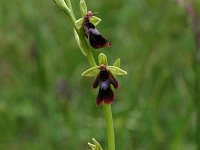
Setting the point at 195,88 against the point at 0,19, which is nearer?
the point at 195,88

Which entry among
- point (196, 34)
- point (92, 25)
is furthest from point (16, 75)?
point (92, 25)

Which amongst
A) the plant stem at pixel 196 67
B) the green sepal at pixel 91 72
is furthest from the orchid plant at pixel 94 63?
the plant stem at pixel 196 67

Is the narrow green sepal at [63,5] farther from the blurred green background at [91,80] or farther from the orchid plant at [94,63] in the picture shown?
the blurred green background at [91,80]

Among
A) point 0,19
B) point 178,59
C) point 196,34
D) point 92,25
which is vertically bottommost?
point 178,59

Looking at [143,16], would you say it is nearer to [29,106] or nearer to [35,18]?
[35,18]

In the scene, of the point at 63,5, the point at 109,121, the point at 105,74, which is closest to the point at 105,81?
the point at 105,74

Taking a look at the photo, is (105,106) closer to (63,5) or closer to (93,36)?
(93,36)
